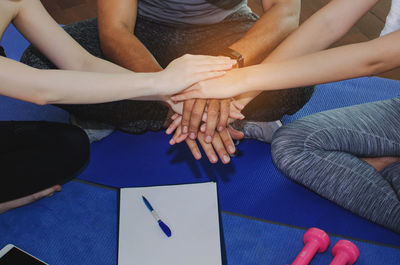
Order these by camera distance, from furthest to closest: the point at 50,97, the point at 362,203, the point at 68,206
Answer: the point at 68,206, the point at 362,203, the point at 50,97

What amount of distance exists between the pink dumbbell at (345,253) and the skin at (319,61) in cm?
31

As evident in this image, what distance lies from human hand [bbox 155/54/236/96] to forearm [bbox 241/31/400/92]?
116mm

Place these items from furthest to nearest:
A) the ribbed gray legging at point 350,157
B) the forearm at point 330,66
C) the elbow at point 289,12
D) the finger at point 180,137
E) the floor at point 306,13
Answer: the floor at point 306,13 → the elbow at point 289,12 → the finger at point 180,137 → the ribbed gray legging at point 350,157 → the forearm at point 330,66

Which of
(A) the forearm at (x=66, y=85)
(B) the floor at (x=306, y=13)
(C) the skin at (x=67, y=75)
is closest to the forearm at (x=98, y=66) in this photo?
(C) the skin at (x=67, y=75)

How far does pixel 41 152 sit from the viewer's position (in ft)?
4.33

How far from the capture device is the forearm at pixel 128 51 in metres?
1.35

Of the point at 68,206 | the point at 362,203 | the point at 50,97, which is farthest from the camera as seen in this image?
the point at 68,206

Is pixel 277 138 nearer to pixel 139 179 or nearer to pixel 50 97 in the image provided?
pixel 139 179

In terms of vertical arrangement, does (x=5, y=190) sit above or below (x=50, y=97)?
below

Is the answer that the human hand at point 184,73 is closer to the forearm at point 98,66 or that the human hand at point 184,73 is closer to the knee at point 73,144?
the forearm at point 98,66

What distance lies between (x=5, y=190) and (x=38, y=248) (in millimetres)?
214

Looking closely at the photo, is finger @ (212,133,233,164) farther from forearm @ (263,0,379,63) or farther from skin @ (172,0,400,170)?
forearm @ (263,0,379,63)

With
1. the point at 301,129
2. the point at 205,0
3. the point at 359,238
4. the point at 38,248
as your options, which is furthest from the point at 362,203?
the point at 38,248

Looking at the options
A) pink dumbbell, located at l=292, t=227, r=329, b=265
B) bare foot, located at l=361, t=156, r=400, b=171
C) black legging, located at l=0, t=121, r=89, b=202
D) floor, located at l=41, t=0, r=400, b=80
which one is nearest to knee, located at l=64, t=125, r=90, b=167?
black legging, located at l=0, t=121, r=89, b=202
